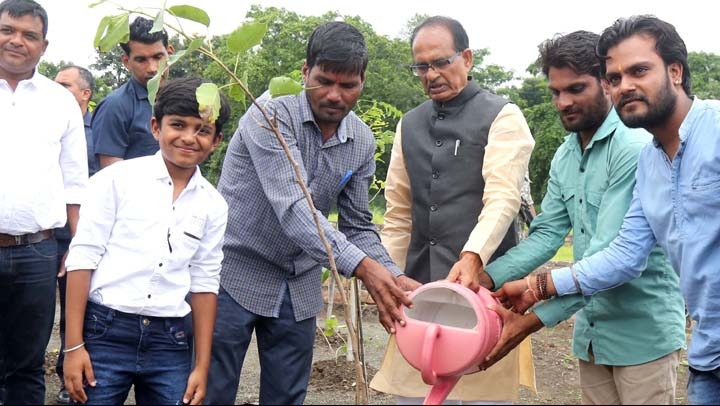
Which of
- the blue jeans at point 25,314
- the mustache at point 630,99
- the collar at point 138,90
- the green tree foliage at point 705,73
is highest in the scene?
the green tree foliage at point 705,73

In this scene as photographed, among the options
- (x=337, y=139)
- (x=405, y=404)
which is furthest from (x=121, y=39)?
(x=405, y=404)

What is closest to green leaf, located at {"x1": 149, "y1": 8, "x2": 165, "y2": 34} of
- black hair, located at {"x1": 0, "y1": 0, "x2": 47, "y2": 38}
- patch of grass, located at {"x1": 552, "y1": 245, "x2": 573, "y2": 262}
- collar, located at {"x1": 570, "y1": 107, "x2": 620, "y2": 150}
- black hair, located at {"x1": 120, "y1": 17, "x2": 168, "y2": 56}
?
collar, located at {"x1": 570, "y1": 107, "x2": 620, "y2": 150}

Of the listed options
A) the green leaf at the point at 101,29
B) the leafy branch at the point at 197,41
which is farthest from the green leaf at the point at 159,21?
the green leaf at the point at 101,29

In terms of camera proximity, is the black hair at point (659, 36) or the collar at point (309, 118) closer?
the black hair at point (659, 36)

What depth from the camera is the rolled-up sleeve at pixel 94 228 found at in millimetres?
2227

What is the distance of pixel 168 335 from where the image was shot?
90.0 inches

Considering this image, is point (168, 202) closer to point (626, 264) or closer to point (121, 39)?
point (121, 39)

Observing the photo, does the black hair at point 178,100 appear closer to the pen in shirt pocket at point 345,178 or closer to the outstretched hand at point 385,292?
the pen in shirt pocket at point 345,178

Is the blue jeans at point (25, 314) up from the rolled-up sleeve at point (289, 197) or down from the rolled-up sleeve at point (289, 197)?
down

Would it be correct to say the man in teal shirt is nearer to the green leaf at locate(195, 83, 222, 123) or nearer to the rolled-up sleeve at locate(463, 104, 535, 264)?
the rolled-up sleeve at locate(463, 104, 535, 264)

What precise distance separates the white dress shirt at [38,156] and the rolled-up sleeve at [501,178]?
1.71 m

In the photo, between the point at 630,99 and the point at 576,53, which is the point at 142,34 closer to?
the point at 576,53

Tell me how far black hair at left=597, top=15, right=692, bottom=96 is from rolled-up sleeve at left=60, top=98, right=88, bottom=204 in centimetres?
218

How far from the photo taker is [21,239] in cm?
307
